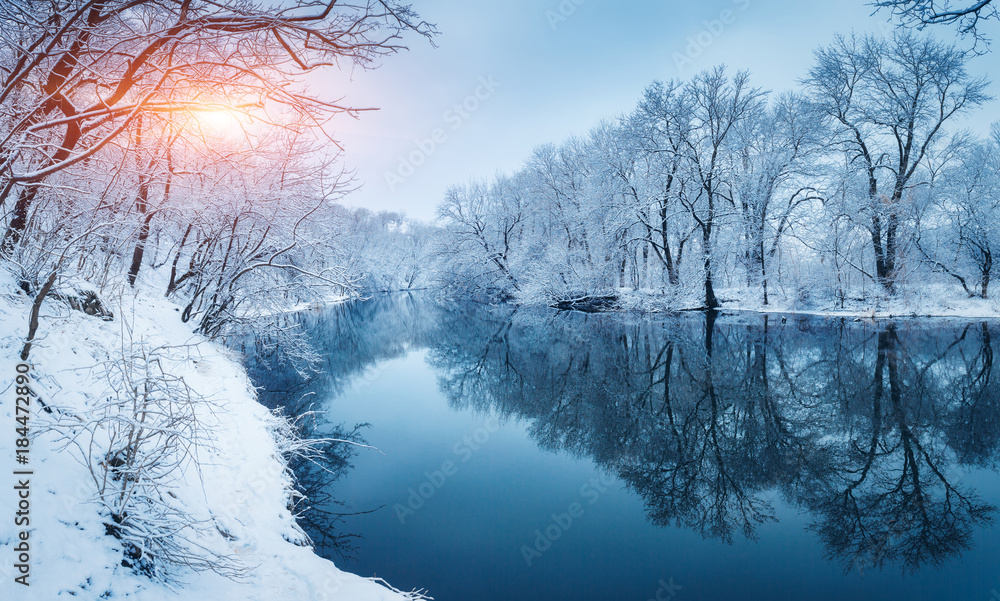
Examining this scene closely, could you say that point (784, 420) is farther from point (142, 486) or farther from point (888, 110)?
point (888, 110)

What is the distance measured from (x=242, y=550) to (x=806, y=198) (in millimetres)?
25503

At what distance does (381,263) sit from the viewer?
54.8 metres

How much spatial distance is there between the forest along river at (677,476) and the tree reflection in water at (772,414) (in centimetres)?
4

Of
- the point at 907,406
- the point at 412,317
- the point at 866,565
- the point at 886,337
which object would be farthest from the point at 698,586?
the point at 412,317
